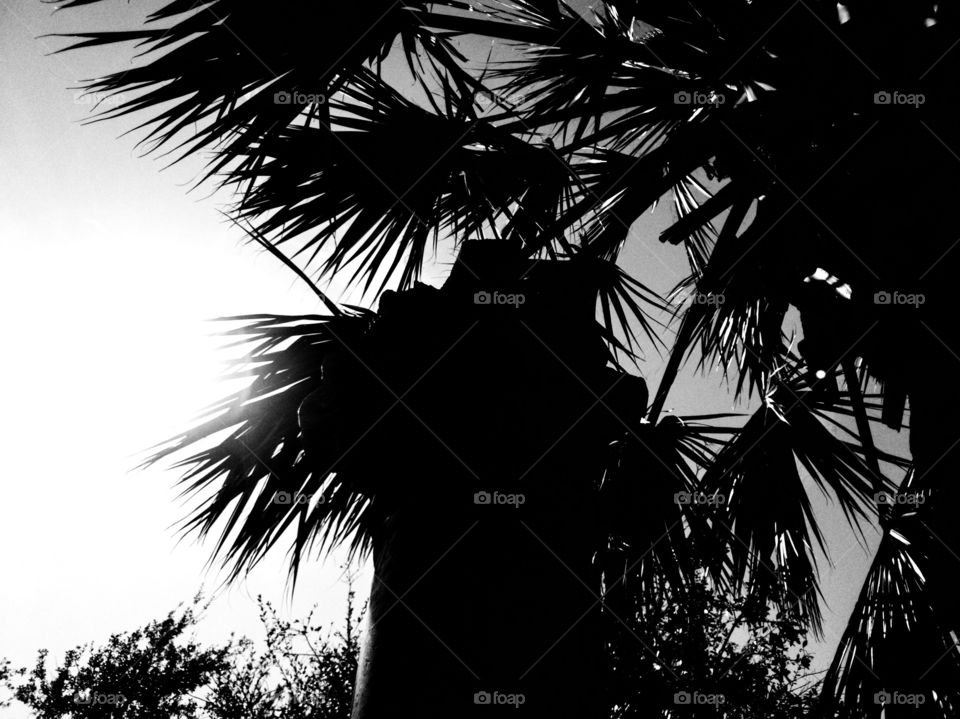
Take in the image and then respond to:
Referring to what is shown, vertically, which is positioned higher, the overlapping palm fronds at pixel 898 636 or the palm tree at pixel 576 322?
the palm tree at pixel 576 322

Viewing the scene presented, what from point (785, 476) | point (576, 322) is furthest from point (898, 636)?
point (576, 322)

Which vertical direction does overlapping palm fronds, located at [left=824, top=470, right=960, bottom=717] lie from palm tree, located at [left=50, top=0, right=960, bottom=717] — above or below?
below

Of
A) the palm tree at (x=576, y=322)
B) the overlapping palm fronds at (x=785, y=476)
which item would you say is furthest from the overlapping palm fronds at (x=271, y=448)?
the overlapping palm fronds at (x=785, y=476)

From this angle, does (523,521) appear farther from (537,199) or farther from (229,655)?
(229,655)

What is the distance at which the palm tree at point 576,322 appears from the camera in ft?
4.00

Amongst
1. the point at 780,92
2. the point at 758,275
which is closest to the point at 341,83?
the point at 780,92

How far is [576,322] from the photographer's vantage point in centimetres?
147

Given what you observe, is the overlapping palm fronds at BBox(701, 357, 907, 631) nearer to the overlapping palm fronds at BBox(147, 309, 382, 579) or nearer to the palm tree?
the palm tree

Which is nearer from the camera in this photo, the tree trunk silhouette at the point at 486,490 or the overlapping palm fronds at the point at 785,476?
the tree trunk silhouette at the point at 486,490

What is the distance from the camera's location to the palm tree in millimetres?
1219

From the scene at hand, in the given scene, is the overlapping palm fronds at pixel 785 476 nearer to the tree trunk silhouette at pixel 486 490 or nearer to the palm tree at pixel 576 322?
the palm tree at pixel 576 322

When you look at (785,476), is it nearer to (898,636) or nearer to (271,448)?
(898,636)

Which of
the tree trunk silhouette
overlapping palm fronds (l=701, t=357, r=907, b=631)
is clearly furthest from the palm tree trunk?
overlapping palm fronds (l=701, t=357, r=907, b=631)

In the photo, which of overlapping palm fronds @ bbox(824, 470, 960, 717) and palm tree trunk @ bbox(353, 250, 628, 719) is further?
overlapping palm fronds @ bbox(824, 470, 960, 717)
